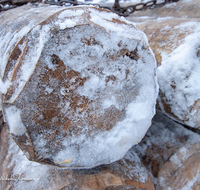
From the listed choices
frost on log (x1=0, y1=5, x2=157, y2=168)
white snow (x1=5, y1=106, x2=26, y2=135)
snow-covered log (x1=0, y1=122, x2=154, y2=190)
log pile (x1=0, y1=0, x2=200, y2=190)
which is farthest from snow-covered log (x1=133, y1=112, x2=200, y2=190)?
white snow (x1=5, y1=106, x2=26, y2=135)

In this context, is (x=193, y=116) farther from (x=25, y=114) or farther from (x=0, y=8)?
(x=0, y=8)

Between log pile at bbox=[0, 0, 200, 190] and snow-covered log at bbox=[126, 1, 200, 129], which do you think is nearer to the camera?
log pile at bbox=[0, 0, 200, 190]

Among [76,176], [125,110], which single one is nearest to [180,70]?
[125,110]

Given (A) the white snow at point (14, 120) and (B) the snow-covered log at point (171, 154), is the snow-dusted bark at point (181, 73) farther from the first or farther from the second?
(A) the white snow at point (14, 120)

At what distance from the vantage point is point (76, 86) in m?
0.60

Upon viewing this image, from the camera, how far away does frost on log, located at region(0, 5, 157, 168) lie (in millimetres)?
546

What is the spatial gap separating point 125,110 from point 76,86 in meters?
0.23

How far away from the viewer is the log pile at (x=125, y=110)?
564mm

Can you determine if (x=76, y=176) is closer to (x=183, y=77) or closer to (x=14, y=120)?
(x=14, y=120)

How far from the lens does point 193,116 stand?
80 cm

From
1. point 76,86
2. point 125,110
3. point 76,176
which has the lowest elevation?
point 76,176

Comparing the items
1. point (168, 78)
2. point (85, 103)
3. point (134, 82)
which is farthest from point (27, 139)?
point (168, 78)

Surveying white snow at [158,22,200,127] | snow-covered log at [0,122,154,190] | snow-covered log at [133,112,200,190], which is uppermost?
white snow at [158,22,200,127]

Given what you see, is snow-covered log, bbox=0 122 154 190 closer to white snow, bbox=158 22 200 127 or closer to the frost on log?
the frost on log
